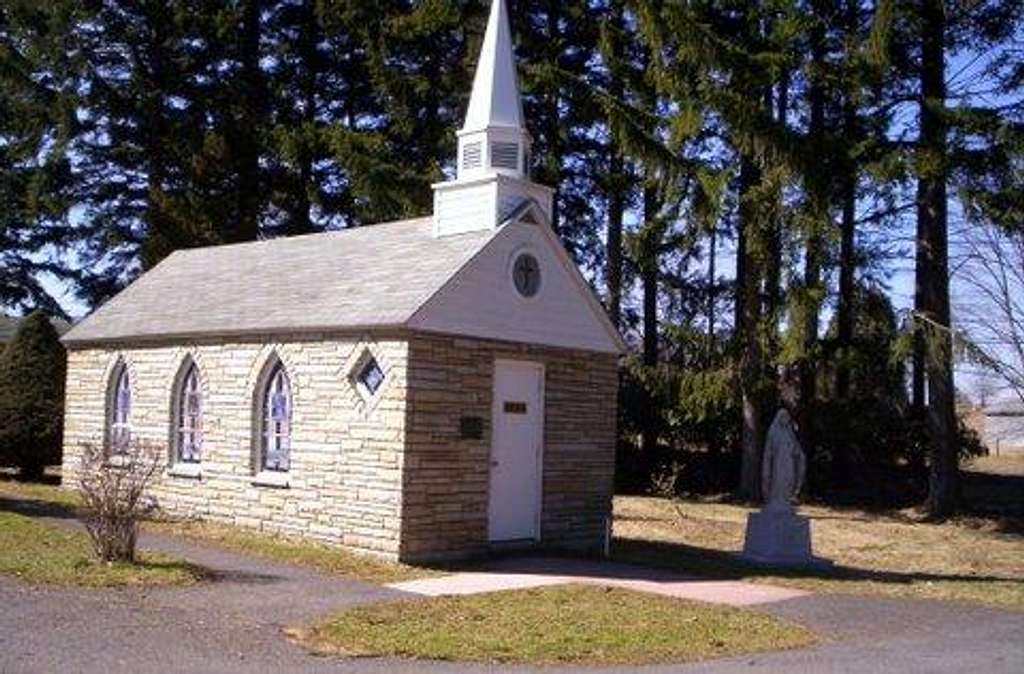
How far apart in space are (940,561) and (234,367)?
11.4 meters

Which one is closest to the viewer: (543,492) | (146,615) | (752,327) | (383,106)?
(146,615)

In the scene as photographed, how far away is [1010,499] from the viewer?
2817cm

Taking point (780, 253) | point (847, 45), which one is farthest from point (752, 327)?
point (847, 45)

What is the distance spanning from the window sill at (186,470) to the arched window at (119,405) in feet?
5.60

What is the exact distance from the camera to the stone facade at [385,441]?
1540cm

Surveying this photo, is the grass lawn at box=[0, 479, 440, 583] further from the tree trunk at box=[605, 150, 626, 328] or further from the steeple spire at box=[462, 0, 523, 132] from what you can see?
the tree trunk at box=[605, 150, 626, 328]

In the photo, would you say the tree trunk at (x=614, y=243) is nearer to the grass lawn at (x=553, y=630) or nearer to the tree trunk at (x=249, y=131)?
the tree trunk at (x=249, y=131)

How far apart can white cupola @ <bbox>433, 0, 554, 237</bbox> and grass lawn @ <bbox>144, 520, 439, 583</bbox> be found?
15.9 feet

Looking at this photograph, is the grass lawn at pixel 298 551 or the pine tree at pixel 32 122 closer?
the grass lawn at pixel 298 551

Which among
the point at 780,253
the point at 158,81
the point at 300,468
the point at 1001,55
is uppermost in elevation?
the point at 158,81

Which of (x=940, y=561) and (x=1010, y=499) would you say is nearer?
(x=940, y=561)

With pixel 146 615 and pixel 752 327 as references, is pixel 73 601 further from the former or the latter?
pixel 752 327

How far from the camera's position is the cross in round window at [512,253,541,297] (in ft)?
55.6

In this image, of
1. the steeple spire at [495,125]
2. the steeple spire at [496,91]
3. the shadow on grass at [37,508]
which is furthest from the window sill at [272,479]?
the steeple spire at [496,91]
